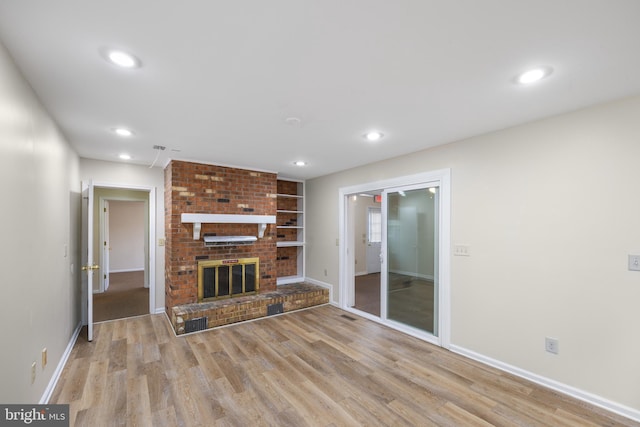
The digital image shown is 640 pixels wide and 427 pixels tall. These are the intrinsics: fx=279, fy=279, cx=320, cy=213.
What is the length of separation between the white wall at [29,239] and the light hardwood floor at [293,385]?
51cm

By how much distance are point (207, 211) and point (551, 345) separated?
4.31 meters

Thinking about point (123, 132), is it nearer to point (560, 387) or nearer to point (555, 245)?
point (555, 245)

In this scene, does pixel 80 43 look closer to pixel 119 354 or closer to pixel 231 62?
pixel 231 62

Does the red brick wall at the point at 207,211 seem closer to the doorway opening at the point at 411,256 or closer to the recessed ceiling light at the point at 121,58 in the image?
the doorway opening at the point at 411,256

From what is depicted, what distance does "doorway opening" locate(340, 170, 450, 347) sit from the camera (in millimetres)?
3287

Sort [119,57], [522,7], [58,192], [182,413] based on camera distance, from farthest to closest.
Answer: [58,192]
[182,413]
[119,57]
[522,7]

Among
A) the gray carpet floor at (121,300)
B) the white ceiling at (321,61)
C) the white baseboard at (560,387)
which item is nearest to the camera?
the white ceiling at (321,61)

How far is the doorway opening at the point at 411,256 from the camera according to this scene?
10.8 feet

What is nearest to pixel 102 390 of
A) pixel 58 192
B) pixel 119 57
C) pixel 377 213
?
pixel 58 192

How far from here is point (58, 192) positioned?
2.73 metres

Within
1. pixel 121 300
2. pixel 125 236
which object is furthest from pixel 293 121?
pixel 125 236

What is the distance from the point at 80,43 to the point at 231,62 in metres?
0.76

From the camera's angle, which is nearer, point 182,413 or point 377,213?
point 182,413
